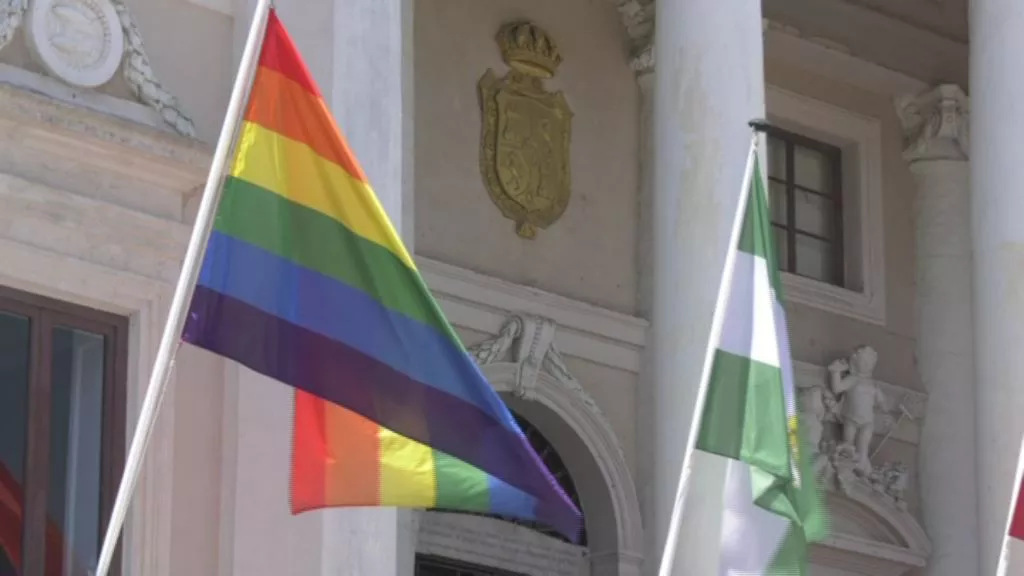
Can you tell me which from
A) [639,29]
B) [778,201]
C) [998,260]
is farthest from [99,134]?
[778,201]

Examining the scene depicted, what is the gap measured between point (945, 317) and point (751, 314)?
21.4ft

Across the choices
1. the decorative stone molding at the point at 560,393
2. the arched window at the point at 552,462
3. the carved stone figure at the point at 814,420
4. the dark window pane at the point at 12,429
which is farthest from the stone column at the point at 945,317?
the dark window pane at the point at 12,429

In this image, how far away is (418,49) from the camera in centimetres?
1565

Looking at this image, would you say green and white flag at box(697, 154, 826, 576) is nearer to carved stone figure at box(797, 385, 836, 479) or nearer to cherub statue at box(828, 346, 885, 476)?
carved stone figure at box(797, 385, 836, 479)

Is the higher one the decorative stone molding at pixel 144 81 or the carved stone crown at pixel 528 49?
the carved stone crown at pixel 528 49

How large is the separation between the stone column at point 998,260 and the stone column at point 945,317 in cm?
301

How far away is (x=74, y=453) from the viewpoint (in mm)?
11664

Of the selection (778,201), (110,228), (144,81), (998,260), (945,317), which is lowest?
(110,228)

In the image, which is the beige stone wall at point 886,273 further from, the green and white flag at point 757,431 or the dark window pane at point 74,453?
the dark window pane at point 74,453

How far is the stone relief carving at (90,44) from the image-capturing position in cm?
1173

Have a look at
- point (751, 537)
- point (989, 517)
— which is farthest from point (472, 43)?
point (751, 537)

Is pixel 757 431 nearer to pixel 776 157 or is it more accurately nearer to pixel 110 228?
pixel 110 228

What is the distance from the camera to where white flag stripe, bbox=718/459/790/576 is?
1094 cm

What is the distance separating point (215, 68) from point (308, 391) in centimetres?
329
